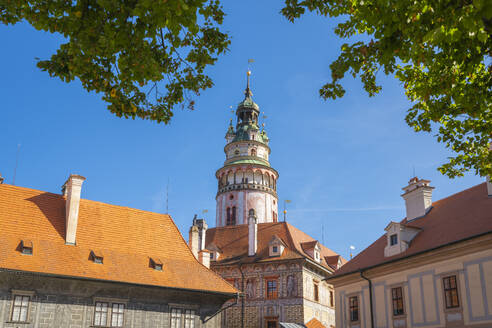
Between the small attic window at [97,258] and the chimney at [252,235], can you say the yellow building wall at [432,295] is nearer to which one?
the small attic window at [97,258]

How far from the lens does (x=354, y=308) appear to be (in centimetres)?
2527

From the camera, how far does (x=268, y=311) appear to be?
35906 millimetres

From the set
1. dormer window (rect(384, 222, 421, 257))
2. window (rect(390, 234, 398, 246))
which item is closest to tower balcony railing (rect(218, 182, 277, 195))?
dormer window (rect(384, 222, 421, 257))

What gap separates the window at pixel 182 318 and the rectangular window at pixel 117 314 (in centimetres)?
251

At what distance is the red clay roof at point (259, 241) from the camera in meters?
37.6

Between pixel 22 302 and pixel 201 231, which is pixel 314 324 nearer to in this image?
pixel 201 231

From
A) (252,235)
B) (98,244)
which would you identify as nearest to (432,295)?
(98,244)

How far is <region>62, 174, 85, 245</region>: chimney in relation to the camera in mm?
23453

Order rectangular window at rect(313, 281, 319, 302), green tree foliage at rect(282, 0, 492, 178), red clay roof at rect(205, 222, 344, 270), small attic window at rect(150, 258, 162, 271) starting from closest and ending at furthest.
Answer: green tree foliage at rect(282, 0, 492, 178), small attic window at rect(150, 258, 162, 271), rectangular window at rect(313, 281, 319, 302), red clay roof at rect(205, 222, 344, 270)

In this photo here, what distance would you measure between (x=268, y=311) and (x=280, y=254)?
169 inches

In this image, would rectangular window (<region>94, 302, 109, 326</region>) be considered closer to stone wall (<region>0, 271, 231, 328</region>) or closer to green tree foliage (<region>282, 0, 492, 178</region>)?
stone wall (<region>0, 271, 231, 328</region>)

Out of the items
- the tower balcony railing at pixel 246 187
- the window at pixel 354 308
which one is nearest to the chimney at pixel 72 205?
the window at pixel 354 308

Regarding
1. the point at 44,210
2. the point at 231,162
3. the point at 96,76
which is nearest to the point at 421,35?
the point at 96,76

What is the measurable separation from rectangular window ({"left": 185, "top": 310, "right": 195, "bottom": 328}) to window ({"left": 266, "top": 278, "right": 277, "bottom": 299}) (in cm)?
1328
